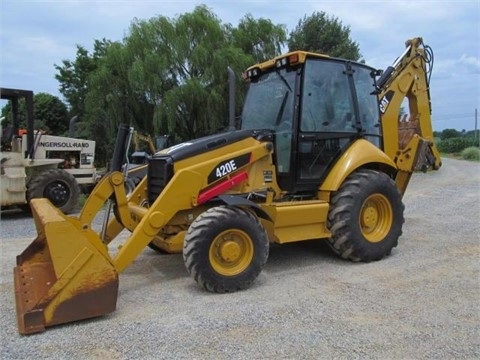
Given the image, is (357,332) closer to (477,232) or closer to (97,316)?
(97,316)

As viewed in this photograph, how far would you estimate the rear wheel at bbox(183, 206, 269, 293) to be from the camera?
455 cm

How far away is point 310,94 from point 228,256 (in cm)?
220

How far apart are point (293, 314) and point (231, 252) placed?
91 centimetres

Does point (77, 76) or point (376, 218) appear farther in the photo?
point (77, 76)

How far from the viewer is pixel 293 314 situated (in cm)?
413

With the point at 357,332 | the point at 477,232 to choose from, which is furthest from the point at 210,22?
the point at 357,332

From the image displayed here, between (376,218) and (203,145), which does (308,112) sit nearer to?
(203,145)

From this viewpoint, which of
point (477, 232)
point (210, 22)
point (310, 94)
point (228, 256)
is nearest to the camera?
point (228, 256)

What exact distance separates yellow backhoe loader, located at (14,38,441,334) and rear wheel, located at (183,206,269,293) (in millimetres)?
10

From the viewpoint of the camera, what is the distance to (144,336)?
3.71 m

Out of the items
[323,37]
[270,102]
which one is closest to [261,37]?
[323,37]

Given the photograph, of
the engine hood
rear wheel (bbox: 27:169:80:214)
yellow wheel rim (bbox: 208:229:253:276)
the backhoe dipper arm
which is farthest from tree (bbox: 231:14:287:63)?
yellow wheel rim (bbox: 208:229:253:276)

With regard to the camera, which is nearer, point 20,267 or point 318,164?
point 20,267

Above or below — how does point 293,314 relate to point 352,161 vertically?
below
